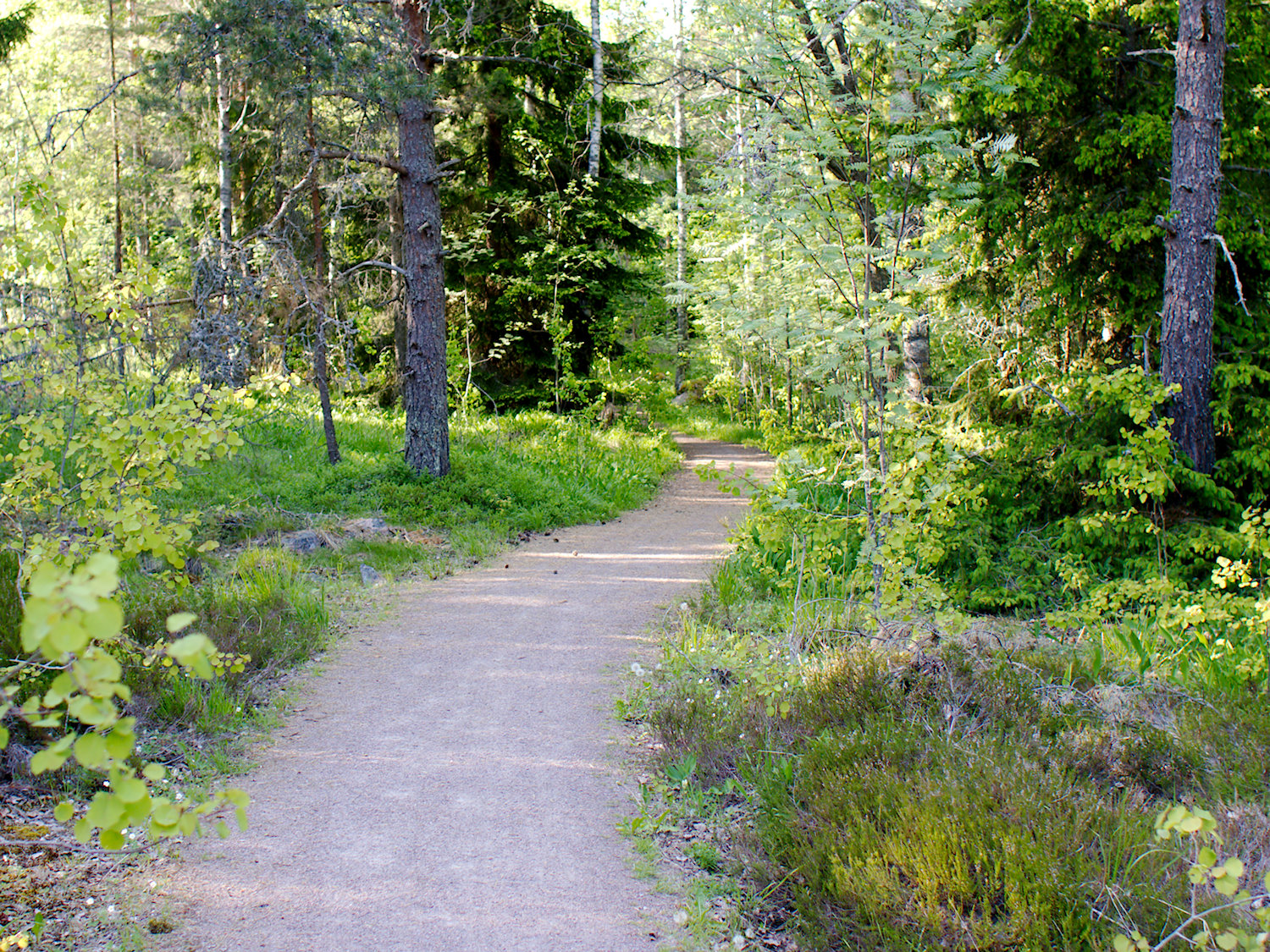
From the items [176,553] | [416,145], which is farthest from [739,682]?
[416,145]

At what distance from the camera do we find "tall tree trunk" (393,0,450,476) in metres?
9.68

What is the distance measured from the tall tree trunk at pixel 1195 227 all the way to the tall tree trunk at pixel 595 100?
9633mm

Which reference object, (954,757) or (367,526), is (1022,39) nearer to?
(954,757)

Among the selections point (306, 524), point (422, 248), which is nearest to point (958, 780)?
point (306, 524)

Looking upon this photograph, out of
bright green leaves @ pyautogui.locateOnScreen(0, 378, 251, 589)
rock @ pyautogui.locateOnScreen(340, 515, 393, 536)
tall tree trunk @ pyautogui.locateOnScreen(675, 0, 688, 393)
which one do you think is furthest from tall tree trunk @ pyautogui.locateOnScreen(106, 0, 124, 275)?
bright green leaves @ pyautogui.locateOnScreen(0, 378, 251, 589)

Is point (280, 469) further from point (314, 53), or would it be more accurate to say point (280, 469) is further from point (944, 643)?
point (944, 643)

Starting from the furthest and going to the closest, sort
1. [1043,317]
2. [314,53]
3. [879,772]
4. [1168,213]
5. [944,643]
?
[314,53] < [1043,317] < [1168,213] < [944,643] < [879,772]

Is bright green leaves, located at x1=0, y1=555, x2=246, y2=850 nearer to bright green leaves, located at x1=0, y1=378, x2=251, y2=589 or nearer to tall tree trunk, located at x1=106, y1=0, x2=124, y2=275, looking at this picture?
bright green leaves, located at x1=0, y1=378, x2=251, y2=589

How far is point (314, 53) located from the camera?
7809 mm

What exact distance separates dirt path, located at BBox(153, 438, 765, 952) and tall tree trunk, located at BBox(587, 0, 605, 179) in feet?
35.1

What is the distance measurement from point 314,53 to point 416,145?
6.42 ft

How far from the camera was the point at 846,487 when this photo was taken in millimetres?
5004

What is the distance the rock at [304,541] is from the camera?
794 centimetres

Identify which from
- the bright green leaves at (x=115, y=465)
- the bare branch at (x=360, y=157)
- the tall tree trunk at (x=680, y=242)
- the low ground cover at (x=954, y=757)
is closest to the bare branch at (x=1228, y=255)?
the low ground cover at (x=954, y=757)
